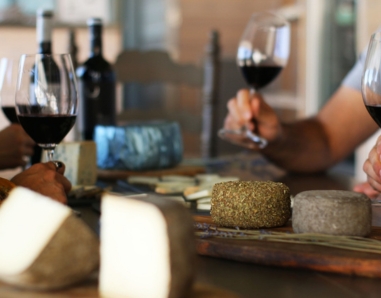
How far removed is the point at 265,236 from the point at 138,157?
2.51 feet

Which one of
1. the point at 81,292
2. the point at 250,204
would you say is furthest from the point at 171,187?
the point at 81,292

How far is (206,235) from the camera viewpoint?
746 millimetres

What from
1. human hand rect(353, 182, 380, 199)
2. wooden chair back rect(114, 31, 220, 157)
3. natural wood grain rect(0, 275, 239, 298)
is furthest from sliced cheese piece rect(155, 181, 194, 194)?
wooden chair back rect(114, 31, 220, 157)

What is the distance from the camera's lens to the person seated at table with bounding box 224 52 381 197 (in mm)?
1619

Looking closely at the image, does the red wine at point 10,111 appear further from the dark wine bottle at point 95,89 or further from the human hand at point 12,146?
the dark wine bottle at point 95,89

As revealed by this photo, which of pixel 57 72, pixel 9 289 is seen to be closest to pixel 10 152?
pixel 57 72

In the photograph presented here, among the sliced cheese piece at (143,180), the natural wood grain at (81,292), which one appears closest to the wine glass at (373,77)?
the natural wood grain at (81,292)

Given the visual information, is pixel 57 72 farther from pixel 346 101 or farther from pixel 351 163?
pixel 351 163

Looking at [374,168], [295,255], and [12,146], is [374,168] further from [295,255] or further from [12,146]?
[12,146]

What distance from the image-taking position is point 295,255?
2.18ft

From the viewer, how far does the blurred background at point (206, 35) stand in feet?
11.6

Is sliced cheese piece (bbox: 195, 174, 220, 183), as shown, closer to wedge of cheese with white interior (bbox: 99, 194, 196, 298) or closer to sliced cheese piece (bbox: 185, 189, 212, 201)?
sliced cheese piece (bbox: 185, 189, 212, 201)

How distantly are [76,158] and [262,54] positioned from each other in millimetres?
569

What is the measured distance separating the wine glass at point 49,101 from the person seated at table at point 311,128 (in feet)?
2.07
